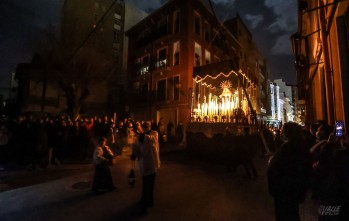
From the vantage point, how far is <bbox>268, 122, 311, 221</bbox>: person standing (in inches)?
98.6

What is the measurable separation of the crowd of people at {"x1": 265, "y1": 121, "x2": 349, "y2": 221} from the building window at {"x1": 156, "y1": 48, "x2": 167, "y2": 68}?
1959cm

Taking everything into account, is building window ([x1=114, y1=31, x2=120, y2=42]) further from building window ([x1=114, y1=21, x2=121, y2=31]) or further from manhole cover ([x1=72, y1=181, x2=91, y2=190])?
manhole cover ([x1=72, y1=181, x2=91, y2=190])

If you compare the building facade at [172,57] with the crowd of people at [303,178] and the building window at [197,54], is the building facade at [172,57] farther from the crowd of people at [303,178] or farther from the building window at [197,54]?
the crowd of people at [303,178]

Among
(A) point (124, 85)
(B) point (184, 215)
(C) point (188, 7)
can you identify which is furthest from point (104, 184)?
(A) point (124, 85)

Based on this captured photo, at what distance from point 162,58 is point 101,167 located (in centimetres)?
1794

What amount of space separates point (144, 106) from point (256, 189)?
1860 centimetres

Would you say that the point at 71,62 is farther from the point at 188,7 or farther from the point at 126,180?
the point at 126,180

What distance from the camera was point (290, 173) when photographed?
98.9 inches

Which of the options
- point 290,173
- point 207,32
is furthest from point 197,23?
point 290,173

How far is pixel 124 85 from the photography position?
89.5ft

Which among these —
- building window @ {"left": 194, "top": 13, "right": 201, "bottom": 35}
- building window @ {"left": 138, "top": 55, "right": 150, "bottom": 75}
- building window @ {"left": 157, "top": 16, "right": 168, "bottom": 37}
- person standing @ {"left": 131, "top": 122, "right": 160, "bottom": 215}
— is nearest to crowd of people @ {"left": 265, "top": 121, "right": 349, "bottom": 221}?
person standing @ {"left": 131, "top": 122, "right": 160, "bottom": 215}

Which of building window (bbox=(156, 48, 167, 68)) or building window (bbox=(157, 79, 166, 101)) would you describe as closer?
building window (bbox=(157, 79, 166, 101))

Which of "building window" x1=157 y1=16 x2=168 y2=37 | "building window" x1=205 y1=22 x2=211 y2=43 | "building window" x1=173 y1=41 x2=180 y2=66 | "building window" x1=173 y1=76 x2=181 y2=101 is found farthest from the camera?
"building window" x1=205 y1=22 x2=211 y2=43

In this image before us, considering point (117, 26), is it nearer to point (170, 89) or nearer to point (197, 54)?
point (197, 54)
